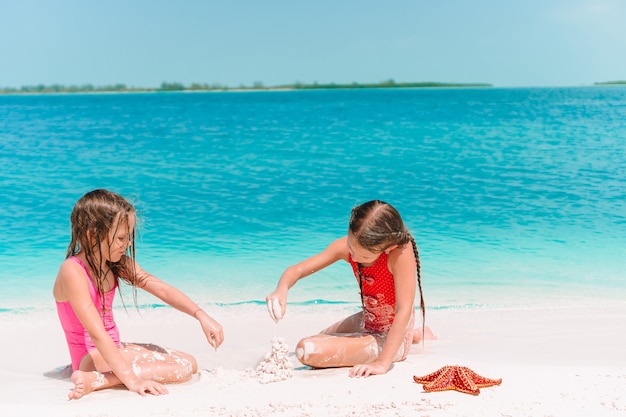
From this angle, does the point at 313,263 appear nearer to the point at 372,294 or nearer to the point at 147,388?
the point at 372,294

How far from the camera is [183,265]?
322 inches

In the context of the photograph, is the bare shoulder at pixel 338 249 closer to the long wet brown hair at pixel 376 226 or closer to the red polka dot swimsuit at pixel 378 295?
the red polka dot swimsuit at pixel 378 295

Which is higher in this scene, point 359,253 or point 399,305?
point 359,253

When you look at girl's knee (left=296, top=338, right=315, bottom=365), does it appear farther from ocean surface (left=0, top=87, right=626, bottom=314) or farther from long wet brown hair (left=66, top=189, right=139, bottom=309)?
ocean surface (left=0, top=87, right=626, bottom=314)

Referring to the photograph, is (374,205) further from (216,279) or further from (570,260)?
(570,260)

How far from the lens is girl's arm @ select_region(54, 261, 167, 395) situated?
3.58 metres

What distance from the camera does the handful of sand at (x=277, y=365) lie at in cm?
379

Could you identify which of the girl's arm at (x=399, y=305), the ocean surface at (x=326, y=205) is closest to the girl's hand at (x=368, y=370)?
the girl's arm at (x=399, y=305)

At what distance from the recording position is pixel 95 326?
360 cm

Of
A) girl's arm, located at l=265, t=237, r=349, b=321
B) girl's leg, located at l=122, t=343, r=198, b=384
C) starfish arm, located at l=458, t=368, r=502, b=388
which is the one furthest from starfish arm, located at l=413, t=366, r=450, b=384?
girl's leg, located at l=122, t=343, r=198, b=384

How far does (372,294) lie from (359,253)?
42 cm

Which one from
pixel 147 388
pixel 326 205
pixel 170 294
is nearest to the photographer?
pixel 147 388

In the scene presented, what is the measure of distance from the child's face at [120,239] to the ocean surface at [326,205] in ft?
5.19

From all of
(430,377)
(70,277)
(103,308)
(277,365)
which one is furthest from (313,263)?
(70,277)
